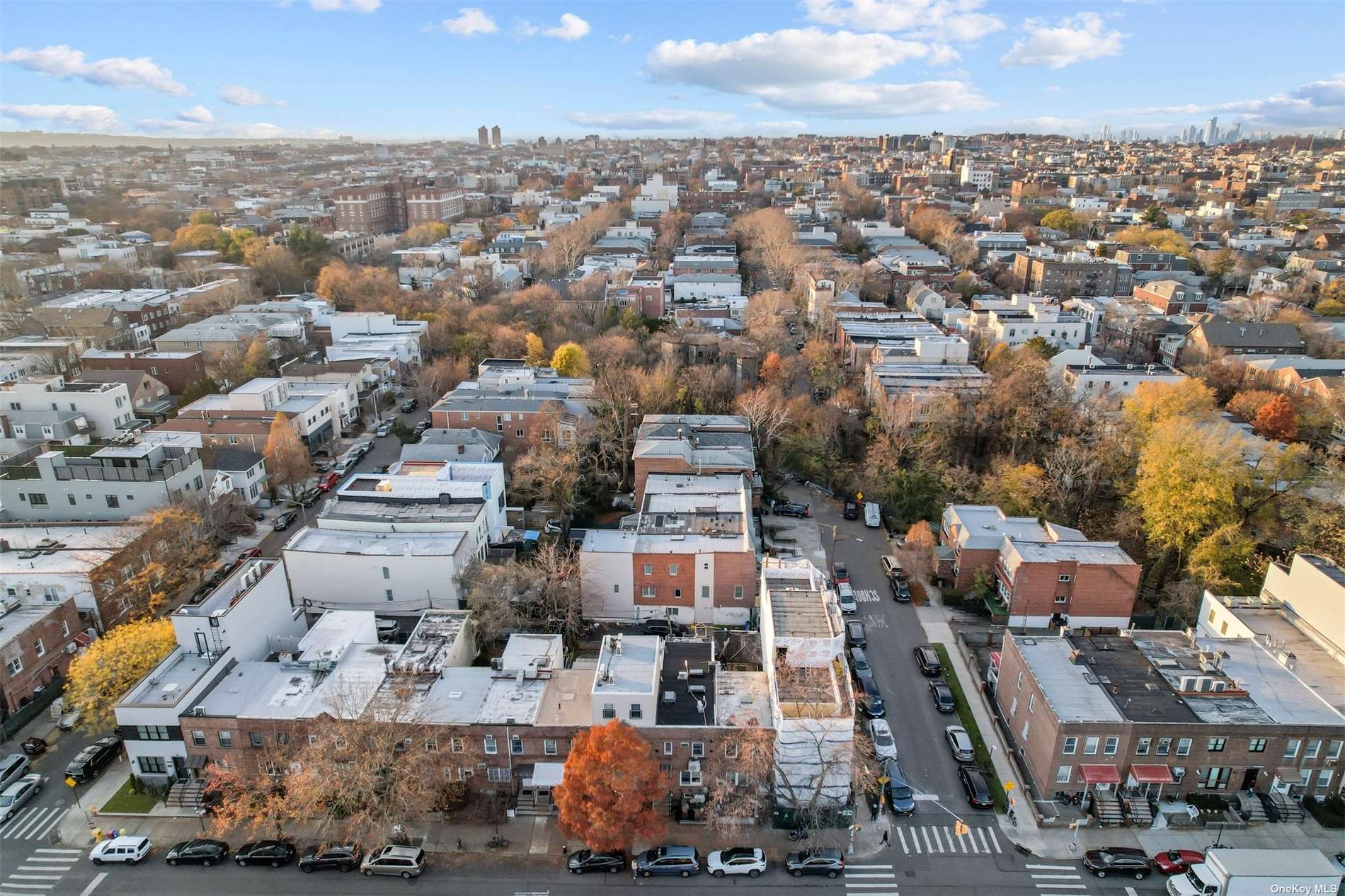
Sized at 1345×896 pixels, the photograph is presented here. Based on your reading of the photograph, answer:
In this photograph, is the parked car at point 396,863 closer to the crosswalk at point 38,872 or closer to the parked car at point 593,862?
the parked car at point 593,862

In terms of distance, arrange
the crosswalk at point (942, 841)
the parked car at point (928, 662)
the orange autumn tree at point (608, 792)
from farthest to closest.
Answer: the parked car at point (928, 662) < the crosswalk at point (942, 841) < the orange autumn tree at point (608, 792)

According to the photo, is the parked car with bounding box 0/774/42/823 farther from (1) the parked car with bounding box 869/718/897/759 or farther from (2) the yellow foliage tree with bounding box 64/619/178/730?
(1) the parked car with bounding box 869/718/897/759

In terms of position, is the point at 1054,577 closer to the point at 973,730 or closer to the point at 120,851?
the point at 973,730

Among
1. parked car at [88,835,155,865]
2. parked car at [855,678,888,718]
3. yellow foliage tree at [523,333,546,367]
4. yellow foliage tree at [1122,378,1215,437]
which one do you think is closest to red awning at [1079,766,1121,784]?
parked car at [855,678,888,718]

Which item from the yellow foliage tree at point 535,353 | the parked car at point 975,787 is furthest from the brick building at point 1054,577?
the yellow foliage tree at point 535,353

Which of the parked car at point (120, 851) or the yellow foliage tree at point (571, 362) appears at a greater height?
the yellow foliage tree at point (571, 362)

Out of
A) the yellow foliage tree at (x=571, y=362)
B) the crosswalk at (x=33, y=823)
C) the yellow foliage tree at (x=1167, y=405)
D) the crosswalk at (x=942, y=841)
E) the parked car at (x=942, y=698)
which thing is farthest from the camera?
the yellow foliage tree at (x=571, y=362)

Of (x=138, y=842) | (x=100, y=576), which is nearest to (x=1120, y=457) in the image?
(x=138, y=842)

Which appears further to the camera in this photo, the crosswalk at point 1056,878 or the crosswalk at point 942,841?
the crosswalk at point 942,841
